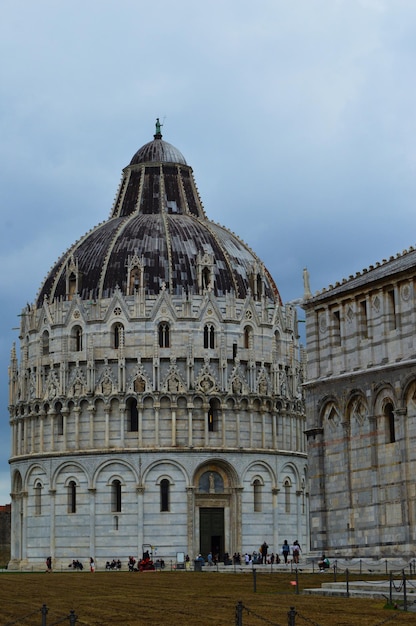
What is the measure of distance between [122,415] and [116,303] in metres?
8.36

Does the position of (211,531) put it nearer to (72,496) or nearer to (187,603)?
(72,496)

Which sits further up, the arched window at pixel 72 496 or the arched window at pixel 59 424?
the arched window at pixel 59 424

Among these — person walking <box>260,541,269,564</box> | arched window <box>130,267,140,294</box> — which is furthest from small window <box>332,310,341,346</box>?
arched window <box>130,267,140,294</box>

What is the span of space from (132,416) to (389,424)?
3826cm

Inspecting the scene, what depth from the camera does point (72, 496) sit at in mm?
92000

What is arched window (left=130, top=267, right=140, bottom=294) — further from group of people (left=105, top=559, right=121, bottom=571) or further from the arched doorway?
group of people (left=105, top=559, right=121, bottom=571)

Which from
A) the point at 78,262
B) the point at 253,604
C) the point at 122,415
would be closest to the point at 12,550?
the point at 122,415

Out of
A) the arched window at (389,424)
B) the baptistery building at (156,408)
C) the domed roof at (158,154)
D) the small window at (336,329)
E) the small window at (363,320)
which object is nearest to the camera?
the arched window at (389,424)

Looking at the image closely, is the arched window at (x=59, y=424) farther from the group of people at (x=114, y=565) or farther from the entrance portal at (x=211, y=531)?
the entrance portal at (x=211, y=531)

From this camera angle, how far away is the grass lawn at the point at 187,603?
31231mm

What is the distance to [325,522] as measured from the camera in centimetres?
5853

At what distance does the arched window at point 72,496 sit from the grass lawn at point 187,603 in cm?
3947

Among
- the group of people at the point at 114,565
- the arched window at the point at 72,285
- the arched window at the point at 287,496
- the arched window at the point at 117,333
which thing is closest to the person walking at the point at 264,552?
the arched window at the point at 287,496

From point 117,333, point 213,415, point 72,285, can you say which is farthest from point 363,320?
point 72,285
